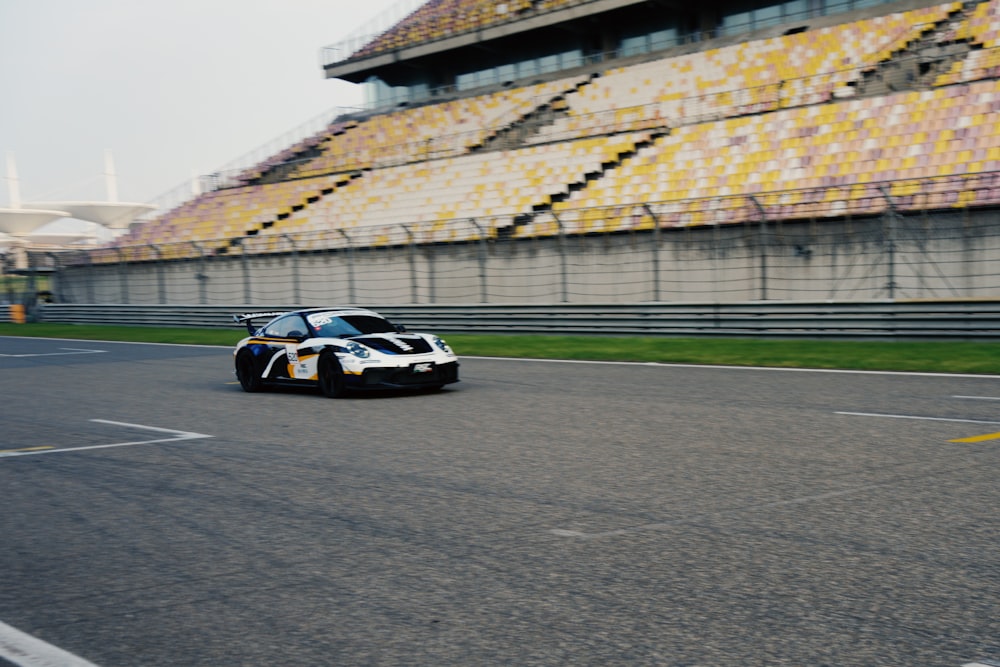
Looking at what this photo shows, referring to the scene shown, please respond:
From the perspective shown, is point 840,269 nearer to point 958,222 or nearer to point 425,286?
point 958,222

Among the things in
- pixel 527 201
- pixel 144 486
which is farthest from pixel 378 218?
pixel 144 486

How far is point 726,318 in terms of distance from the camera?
19688 millimetres

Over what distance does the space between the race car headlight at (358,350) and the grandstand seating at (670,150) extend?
10.9 metres

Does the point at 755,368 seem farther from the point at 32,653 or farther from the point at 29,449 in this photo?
the point at 32,653

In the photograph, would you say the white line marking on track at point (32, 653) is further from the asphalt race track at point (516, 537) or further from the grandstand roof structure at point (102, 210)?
the grandstand roof structure at point (102, 210)

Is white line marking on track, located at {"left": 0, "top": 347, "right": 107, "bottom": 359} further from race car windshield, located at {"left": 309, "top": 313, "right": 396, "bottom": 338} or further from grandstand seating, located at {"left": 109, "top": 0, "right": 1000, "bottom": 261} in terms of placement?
race car windshield, located at {"left": 309, "top": 313, "right": 396, "bottom": 338}

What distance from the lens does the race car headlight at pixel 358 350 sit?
12.2 m

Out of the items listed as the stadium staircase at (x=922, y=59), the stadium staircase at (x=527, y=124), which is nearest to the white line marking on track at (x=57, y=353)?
the stadium staircase at (x=527, y=124)

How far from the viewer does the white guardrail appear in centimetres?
1670

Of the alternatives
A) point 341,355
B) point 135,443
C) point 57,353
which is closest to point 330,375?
point 341,355

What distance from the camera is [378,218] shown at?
111 ft

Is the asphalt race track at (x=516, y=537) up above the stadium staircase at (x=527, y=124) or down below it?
below

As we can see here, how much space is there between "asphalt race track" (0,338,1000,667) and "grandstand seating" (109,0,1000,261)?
41.9 feet

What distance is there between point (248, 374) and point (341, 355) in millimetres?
2049
